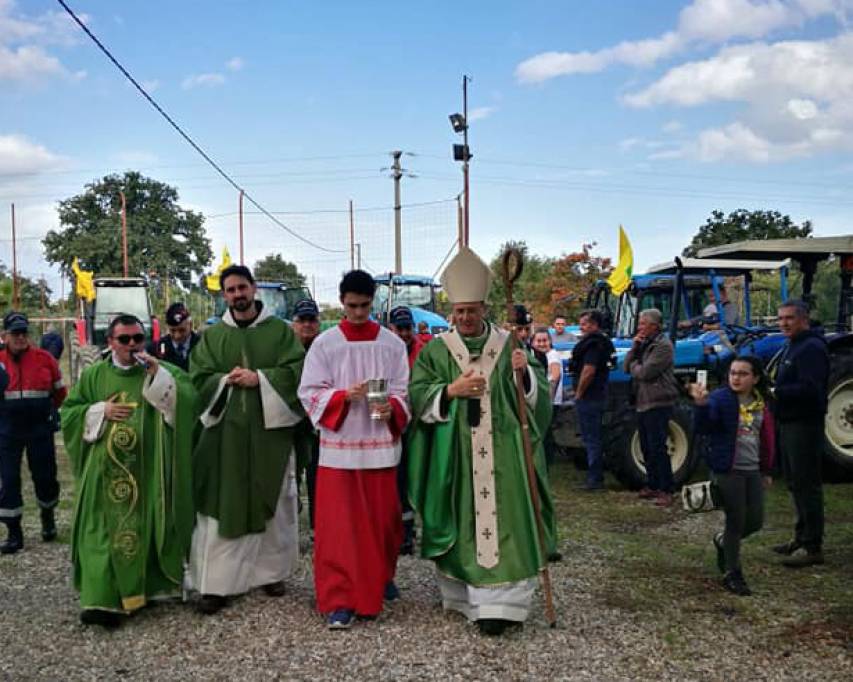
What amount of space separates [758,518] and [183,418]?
138 inches

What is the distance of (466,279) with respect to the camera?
5062mm

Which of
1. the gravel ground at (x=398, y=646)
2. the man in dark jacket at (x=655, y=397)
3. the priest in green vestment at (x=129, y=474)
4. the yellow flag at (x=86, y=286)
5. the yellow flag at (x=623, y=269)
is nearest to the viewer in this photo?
the gravel ground at (x=398, y=646)

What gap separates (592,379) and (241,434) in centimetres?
429

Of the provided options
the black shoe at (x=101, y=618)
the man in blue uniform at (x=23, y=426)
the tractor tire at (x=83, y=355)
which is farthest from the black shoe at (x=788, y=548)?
the tractor tire at (x=83, y=355)

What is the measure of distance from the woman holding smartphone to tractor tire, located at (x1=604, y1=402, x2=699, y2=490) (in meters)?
3.45

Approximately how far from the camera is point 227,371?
17.7ft

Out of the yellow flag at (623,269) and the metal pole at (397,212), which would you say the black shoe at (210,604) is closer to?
the yellow flag at (623,269)

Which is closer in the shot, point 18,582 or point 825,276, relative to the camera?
point 18,582

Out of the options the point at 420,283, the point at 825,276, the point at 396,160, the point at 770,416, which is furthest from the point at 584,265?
the point at 770,416

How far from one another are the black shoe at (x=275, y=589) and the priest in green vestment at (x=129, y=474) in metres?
0.54

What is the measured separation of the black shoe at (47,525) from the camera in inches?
278

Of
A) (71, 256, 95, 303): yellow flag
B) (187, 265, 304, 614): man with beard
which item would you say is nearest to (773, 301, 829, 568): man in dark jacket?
(187, 265, 304, 614): man with beard

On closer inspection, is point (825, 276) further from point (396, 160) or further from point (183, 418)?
point (396, 160)

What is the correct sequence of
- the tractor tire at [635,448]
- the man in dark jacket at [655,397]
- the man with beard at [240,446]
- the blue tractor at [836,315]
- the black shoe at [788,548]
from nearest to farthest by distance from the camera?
1. the man with beard at [240,446]
2. the black shoe at [788,548]
3. the man in dark jacket at [655,397]
4. the blue tractor at [836,315]
5. the tractor tire at [635,448]
